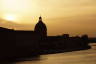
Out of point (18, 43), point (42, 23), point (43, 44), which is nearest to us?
point (18, 43)

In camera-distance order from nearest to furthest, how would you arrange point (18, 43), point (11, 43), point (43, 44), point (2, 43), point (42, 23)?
point (2, 43) < point (11, 43) < point (18, 43) < point (43, 44) < point (42, 23)

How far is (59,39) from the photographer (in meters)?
159

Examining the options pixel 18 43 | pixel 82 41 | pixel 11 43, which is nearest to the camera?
pixel 11 43

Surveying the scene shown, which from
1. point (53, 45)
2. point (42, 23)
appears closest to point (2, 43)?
point (53, 45)

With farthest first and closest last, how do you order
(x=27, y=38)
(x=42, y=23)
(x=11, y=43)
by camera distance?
1. (x=42, y=23)
2. (x=27, y=38)
3. (x=11, y=43)

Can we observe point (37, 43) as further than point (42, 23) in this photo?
No

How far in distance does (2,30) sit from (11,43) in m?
11.0

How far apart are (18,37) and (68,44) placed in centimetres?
7779

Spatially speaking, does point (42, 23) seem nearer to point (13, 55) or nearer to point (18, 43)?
point (18, 43)

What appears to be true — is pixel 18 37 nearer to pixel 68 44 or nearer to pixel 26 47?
pixel 26 47

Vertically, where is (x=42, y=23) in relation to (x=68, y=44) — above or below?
above

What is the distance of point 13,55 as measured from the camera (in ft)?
243

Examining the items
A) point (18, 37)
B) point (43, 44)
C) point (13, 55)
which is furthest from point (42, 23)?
point (13, 55)

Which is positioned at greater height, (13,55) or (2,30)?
(2,30)
